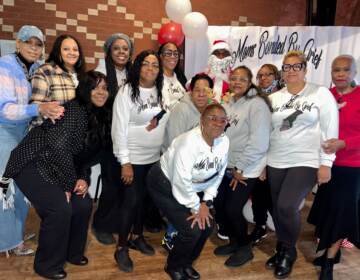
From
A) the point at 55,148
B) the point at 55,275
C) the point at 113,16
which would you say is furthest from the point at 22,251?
the point at 113,16

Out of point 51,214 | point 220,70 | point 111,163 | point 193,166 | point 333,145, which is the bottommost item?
point 51,214

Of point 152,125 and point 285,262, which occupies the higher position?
point 152,125

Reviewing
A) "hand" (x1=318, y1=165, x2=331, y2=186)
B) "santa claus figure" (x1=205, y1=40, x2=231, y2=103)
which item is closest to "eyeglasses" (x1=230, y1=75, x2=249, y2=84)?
"santa claus figure" (x1=205, y1=40, x2=231, y2=103)

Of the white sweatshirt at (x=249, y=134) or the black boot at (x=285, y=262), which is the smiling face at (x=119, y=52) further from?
the black boot at (x=285, y=262)

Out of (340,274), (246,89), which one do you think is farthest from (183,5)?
(340,274)

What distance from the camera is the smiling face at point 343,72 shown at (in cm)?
240

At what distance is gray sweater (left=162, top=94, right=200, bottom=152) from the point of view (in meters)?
2.57

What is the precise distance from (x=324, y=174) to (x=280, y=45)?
8.74ft

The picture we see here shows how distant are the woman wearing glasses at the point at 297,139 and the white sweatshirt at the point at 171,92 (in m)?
0.78

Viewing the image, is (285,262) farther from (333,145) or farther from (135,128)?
(135,128)

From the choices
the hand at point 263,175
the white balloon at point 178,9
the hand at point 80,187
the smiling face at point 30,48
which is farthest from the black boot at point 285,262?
the white balloon at point 178,9

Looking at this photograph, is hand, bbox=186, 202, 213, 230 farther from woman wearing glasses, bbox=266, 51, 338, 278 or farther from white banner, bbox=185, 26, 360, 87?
white banner, bbox=185, 26, 360, 87

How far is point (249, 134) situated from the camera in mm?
2535

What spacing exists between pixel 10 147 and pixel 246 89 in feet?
5.70
